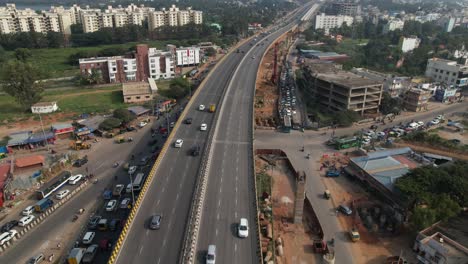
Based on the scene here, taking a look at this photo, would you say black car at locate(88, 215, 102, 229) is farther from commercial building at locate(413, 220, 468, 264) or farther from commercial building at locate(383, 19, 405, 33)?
commercial building at locate(383, 19, 405, 33)

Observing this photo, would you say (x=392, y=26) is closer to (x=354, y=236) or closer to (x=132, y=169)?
(x=354, y=236)

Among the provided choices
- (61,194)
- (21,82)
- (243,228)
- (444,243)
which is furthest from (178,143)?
(21,82)

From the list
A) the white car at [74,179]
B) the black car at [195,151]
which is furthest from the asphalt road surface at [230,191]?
the white car at [74,179]

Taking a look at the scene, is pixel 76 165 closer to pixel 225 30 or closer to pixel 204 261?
pixel 204 261

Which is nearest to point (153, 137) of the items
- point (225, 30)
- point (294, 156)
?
point (294, 156)

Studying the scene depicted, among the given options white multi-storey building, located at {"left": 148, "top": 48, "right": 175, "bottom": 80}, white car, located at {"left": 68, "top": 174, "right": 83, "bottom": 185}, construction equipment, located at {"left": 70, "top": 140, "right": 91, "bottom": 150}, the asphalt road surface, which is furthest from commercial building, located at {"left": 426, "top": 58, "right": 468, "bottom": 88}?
white car, located at {"left": 68, "top": 174, "right": 83, "bottom": 185}
